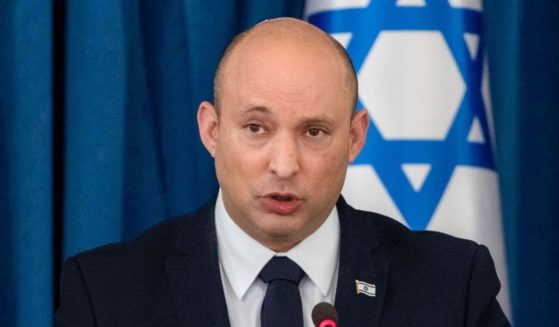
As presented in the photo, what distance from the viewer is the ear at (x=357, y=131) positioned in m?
2.16

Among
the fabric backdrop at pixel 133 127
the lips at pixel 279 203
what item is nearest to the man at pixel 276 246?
the lips at pixel 279 203

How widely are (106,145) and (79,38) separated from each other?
26 centimetres

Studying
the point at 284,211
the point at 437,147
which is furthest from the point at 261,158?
the point at 437,147

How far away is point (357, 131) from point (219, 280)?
0.43 metres

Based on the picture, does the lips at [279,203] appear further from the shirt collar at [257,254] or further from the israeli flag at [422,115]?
the israeli flag at [422,115]

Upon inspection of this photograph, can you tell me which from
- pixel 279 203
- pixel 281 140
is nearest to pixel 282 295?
pixel 279 203

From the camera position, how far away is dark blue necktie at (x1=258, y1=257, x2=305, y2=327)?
1.92 m

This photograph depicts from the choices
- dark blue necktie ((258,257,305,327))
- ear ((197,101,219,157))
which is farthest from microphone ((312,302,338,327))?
ear ((197,101,219,157))

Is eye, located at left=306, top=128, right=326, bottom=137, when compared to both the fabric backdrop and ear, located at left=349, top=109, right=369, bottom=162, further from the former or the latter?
the fabric backdrop

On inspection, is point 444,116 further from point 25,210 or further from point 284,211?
point 25,210

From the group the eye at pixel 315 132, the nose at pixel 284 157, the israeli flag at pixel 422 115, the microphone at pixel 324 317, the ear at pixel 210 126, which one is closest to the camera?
the microphone at pixel 324 317

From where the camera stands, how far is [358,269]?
2.06m

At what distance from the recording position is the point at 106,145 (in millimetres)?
2539

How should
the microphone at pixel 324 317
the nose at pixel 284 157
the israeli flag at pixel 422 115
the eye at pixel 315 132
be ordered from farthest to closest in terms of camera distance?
1. the israeli flag at pixel 422 115
2. the eye at pixel 315 132
3. the nose at pixel 284 157
4. the microphone at pixel 324 317
